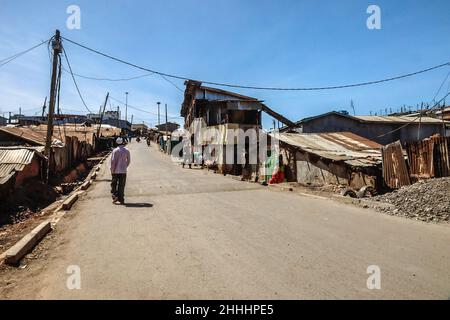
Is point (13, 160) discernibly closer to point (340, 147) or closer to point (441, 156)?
point (441, 156)

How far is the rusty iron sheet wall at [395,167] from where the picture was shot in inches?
515

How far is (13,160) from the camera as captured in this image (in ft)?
39.4

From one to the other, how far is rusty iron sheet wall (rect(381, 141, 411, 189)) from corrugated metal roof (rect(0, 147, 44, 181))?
1464 cm

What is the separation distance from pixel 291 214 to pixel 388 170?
7.60 meters

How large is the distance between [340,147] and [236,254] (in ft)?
Result: 50.3

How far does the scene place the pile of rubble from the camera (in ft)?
27.3

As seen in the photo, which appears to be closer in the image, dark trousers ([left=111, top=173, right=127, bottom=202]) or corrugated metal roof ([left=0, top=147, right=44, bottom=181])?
dark trousers ([left=111, top=173, right=127, bottom=202])

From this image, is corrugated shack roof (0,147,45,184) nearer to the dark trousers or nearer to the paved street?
the dark trousers

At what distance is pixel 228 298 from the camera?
371 centimetres

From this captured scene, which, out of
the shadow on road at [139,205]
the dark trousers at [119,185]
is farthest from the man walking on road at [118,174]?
the shadow on road at [139,205]

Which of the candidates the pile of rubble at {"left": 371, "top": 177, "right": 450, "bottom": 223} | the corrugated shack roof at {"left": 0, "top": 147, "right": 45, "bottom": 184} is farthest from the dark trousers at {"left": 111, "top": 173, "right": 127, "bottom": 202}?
the pile of rubble at {"left": 371, "top": 177, "right": 450, "bottom": 223}

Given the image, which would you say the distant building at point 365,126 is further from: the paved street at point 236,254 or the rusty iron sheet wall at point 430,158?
the paved street at point 236,254
